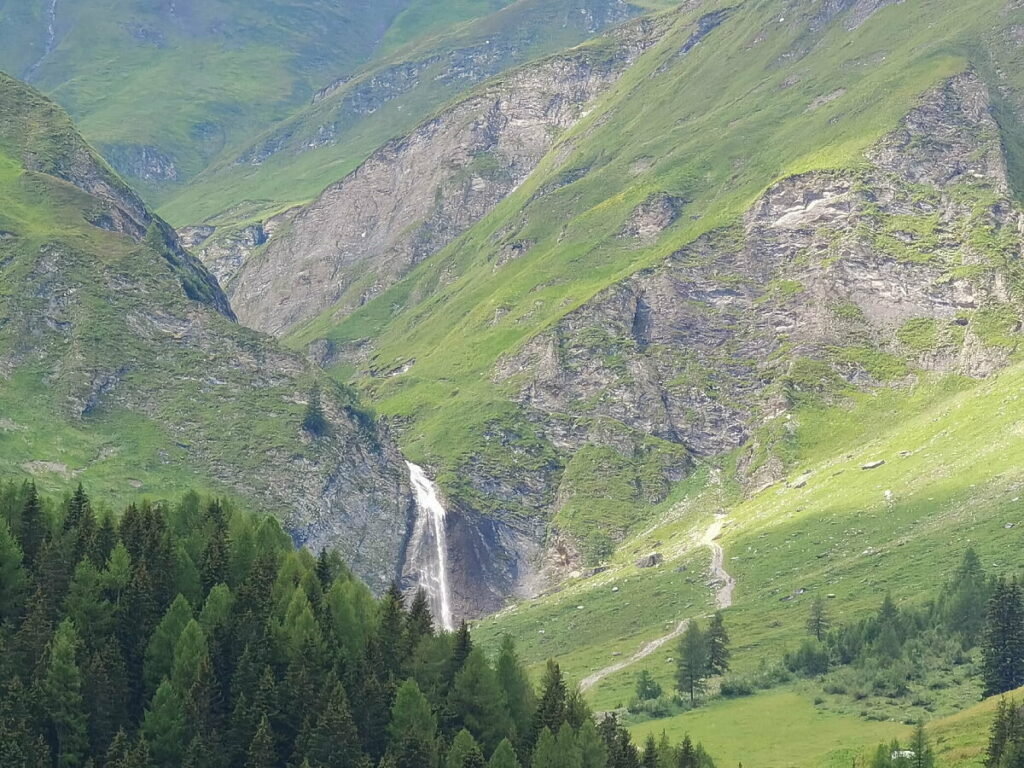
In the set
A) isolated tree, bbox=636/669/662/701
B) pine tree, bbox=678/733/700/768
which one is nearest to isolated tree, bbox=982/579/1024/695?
isolated tree, bbox=636/669/662/701

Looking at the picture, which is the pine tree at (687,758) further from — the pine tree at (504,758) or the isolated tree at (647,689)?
the isolated tree at (647,689)

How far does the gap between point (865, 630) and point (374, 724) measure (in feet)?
285

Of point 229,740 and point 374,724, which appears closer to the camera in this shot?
point 229,740

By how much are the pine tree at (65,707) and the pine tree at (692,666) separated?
94.1 m

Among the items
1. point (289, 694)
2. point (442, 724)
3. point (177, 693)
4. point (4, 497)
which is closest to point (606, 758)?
point (442, 724)

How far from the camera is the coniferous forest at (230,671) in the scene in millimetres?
113125

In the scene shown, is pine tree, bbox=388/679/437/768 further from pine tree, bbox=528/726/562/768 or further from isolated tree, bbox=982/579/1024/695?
isolated tree, bbox=982/579/1024/695

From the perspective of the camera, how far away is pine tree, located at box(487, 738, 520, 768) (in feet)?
379

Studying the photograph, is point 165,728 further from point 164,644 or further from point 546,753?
point 546,753

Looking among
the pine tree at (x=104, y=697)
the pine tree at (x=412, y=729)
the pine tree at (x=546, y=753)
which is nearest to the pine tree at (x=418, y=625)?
the pine tree at (x=412, y=729)

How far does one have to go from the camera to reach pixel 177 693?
116688 millimetres

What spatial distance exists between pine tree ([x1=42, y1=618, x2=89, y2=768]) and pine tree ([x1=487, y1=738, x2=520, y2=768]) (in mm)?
31358

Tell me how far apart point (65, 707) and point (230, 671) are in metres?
15.6

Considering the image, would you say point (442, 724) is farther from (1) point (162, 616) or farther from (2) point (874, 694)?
(2) point (874, 694)
